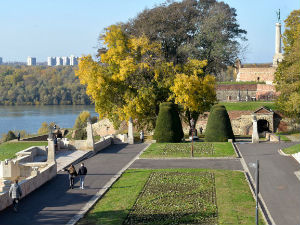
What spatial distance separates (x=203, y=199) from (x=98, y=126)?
4162 centimetres

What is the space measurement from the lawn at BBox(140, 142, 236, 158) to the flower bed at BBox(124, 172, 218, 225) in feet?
16.9

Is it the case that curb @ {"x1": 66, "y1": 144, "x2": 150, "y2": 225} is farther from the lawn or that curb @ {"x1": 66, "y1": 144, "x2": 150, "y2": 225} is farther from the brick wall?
the brick wall

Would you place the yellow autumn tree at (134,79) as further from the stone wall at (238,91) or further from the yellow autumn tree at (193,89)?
the stone wall at (238,91)

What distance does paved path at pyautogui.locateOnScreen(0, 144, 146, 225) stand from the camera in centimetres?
1445

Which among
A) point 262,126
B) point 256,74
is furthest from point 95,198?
point 256,74

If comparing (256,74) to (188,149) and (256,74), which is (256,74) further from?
(188,149)

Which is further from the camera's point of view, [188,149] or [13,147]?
[13,147]

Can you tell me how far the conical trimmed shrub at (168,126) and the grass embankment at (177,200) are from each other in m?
11.0

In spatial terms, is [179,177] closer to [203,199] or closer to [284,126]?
[203,199]

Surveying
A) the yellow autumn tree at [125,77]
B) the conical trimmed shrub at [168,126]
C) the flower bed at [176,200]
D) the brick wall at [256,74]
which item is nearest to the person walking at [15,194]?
the flower bed at [176,200]

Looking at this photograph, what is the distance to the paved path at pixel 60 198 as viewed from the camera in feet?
47.4

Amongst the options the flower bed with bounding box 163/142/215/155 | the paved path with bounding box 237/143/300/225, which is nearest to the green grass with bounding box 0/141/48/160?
the flower bed with bounding box 163/142/215/155

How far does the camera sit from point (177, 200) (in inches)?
630

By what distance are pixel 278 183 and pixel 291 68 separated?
15.4 metres
